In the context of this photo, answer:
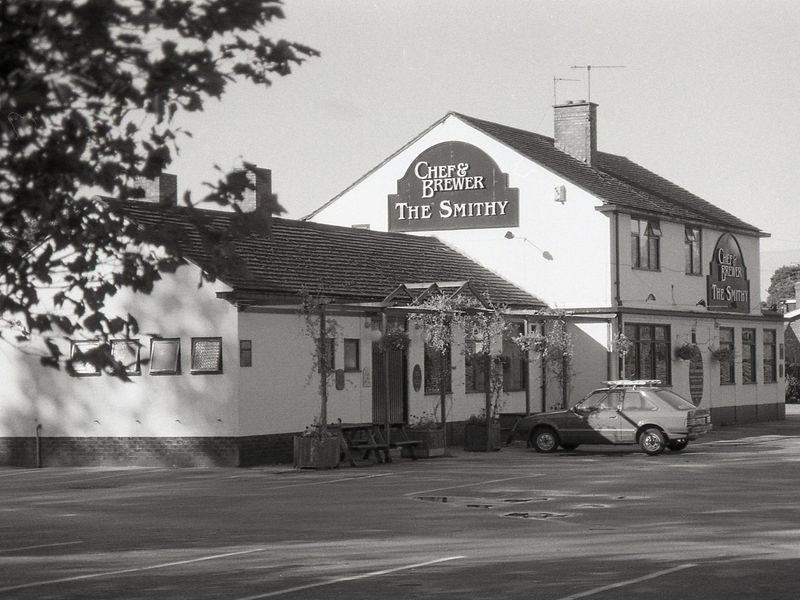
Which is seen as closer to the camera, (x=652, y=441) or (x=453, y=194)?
(x=652, y=441)

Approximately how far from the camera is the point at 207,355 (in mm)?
28688

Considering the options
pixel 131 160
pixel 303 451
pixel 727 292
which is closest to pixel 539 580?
pixel 131 160

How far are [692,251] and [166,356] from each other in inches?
839

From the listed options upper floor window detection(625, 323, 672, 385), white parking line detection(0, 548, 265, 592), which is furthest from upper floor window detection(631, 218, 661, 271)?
white parking line detection(0, 548, 265, 592)

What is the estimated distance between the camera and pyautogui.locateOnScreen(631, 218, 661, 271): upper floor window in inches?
1649

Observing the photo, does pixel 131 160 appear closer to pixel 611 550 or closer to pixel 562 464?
pixel 611 550

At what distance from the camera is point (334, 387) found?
30.7 m

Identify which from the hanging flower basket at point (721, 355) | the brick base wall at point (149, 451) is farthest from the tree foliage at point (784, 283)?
the brick base wall at point (149, 451)

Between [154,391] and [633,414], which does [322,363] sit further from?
[633,414]

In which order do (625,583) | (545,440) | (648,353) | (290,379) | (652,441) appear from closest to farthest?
(625,583)
(290,379)
(652,441)
(545,440)
(648,353)

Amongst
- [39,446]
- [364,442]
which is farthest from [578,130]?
[39,446]

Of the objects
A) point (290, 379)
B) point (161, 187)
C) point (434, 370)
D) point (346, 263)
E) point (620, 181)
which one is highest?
point (620, 181)

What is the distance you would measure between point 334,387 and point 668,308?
627 inches

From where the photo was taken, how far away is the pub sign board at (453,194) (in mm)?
42094
